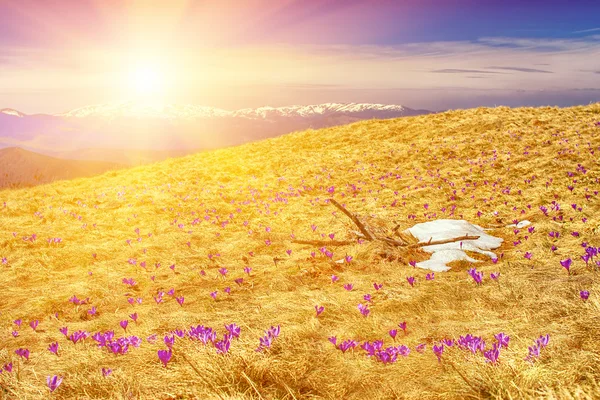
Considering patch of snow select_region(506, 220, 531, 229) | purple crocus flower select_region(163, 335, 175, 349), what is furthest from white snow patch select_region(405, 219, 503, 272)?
purple crocus flower select_region(163, 335, 175, 349)

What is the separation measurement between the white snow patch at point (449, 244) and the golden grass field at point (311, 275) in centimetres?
30

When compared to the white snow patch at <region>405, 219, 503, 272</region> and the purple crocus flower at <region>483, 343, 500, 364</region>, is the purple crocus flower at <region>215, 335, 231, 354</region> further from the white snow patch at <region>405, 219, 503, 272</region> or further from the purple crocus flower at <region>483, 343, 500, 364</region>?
the white snow patch at <region>405, 219, 503, 272</region>

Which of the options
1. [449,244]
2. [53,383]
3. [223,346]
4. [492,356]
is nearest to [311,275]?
[449,244]

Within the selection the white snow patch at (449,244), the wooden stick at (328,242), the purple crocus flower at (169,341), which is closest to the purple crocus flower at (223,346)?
the purple crocus flower at (169,341)

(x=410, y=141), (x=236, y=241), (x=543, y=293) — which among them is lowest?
(x=236, y=241)

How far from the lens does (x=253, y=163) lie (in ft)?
69.5

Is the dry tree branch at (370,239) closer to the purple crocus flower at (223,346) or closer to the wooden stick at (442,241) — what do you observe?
the wooden stick at (442,241)

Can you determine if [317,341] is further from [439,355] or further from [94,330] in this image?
[94,330]

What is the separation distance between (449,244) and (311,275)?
328 centimetres

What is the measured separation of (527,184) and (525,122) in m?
9.87

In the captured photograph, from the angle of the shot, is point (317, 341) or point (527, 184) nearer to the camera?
point (317, 341)

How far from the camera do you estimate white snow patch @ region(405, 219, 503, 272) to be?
6.92m

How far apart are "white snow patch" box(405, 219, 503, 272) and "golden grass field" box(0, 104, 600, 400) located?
0.97ft

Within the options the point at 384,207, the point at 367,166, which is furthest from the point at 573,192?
the point at 367,166
